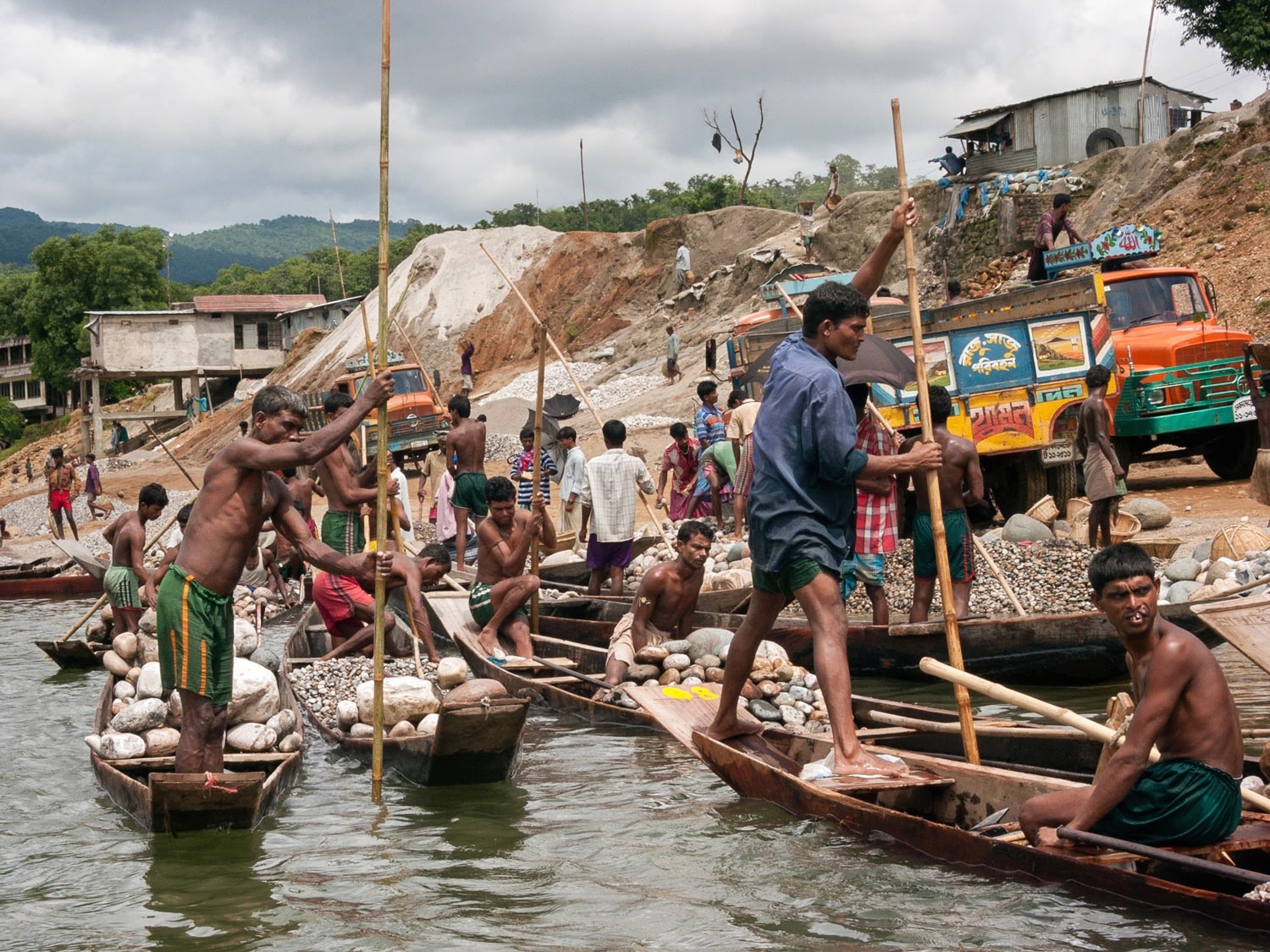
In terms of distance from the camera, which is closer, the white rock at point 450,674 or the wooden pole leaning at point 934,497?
the wooden pole leaning at point 934,497

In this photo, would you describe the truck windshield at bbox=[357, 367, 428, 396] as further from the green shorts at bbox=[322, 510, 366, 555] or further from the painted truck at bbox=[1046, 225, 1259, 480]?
the green shorts at bbox=[322, 510, 366, 555]

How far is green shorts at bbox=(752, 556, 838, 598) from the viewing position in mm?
4957

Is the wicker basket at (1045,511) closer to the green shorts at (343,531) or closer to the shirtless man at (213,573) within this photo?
the green shorts at (343,531)

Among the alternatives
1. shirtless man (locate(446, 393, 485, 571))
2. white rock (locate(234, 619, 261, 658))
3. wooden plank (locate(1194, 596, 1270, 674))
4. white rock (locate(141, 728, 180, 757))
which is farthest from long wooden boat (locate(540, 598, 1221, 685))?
shirtless man (locate(446, 393, 485, 571))

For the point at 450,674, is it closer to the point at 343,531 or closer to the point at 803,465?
the point at 803,465

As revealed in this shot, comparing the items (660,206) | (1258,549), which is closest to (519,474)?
(1258,549)

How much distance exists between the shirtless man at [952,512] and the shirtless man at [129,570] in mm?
5214

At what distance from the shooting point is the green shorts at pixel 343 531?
9406 mm

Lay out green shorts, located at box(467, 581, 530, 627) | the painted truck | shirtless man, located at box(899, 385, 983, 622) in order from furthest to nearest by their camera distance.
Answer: the painted truck, green shorts, located at box(467, 581, 530, 627), shirtless man, located at box(899, 385, 983, 622)

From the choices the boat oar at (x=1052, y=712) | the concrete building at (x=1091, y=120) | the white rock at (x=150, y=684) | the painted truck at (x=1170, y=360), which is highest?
the concrete building at (x=1091, y=120)

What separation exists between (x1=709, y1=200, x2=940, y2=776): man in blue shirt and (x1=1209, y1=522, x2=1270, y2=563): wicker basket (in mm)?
5114

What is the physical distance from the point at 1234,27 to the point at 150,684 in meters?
26.5

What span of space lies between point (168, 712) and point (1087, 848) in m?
4.42

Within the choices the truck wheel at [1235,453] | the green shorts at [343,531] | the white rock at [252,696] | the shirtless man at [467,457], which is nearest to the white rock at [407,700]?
the white rock at [252,696]
